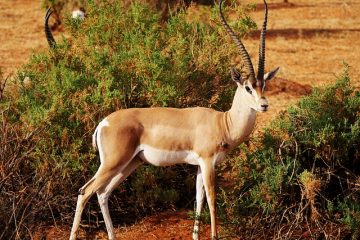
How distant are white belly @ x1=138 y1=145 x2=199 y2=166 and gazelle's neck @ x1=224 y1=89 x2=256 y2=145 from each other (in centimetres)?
37

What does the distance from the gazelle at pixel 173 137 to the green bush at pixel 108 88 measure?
1.42 feet

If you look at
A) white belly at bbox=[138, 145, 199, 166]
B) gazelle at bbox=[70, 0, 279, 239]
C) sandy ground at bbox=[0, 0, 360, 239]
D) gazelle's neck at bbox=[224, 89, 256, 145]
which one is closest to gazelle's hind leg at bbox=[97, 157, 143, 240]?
gazelle at bbox=[70, 0, 279, 239]

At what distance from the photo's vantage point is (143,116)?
7109 mm

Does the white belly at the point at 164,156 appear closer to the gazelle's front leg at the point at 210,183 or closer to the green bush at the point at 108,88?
the gazelle's front leg at the point at 210,183

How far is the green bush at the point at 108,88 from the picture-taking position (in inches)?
300

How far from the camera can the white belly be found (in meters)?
7.02

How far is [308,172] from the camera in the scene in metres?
6.98

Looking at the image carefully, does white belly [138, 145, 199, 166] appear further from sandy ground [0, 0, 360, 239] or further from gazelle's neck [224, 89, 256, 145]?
sandy ground [0, 0, 360, 239]

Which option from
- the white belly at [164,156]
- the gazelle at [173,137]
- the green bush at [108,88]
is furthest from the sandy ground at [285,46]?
the white belly at [164,156]

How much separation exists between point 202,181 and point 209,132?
0.50 metres

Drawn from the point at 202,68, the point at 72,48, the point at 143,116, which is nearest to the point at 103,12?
the point at 72,48

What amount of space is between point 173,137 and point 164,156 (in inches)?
7.2

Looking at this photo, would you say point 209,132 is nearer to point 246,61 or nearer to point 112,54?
point 246,61

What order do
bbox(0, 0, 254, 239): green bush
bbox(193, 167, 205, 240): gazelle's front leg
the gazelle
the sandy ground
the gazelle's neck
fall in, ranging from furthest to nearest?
the sandy ground → bbox(0, 0, 254, 239): green bush → bbox(193, 167, 205, 240): gazelle's front leg → the gazelle's neck → the gazelle
